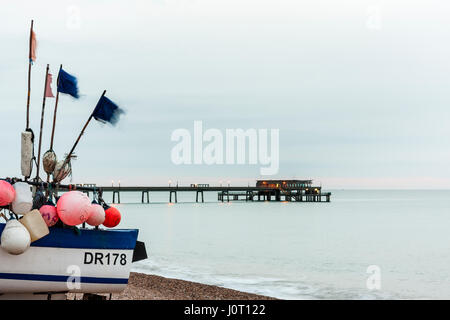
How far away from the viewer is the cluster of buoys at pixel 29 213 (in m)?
8.85

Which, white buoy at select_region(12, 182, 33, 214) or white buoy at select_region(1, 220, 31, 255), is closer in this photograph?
white buoy at select_region(1, 220, 31, 255)

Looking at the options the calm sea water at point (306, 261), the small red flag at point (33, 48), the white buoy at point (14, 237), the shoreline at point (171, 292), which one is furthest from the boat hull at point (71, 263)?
the calm sea water at point (306, 261)

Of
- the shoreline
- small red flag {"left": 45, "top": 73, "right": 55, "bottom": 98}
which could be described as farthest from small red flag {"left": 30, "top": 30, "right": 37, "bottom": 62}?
the shoreline

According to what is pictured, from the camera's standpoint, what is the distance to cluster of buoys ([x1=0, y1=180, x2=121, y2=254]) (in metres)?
8.85

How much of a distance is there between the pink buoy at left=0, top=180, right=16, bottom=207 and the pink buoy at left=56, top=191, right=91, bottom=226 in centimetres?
79

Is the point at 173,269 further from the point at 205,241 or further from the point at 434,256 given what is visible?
the point at 434,256

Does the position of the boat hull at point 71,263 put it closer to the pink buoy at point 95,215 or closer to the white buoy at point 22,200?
the white buoy at point 22,200

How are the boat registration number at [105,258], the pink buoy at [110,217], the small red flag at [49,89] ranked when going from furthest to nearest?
the pink buoy at [110,217], the small red flag at [49,89], the boat registration number at [105,258]

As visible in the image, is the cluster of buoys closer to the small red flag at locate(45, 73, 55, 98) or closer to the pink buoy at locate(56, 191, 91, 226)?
the pink buoy at locate(56, 191, 91, 226)

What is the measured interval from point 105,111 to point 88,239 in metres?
2.46

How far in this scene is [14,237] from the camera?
8.84m

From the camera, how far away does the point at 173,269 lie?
27734mm

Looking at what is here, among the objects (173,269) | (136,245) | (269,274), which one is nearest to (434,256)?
(269,274)
